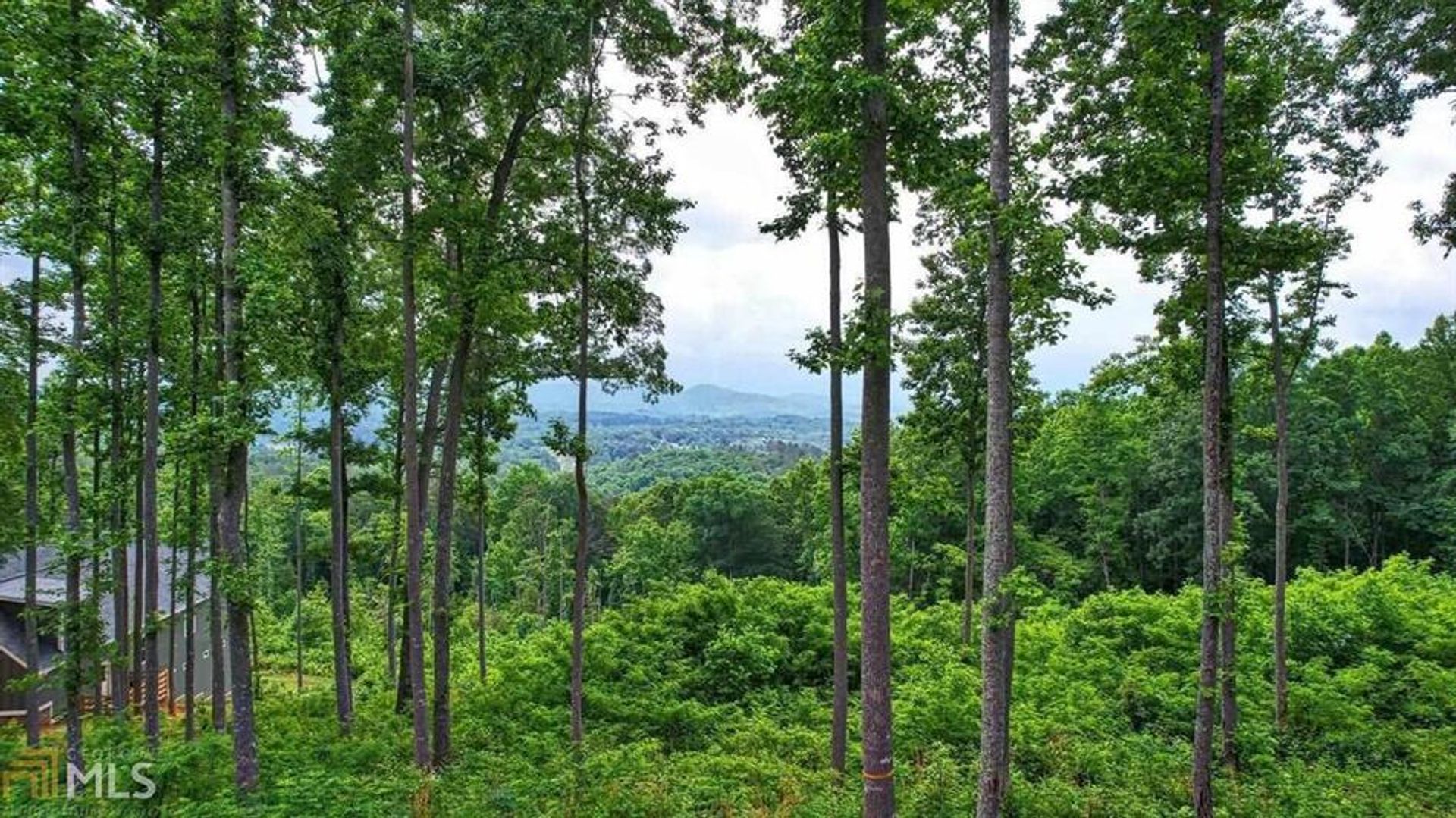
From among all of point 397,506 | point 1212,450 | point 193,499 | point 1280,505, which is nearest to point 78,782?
point 193,499

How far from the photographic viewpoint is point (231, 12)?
782 centimetres

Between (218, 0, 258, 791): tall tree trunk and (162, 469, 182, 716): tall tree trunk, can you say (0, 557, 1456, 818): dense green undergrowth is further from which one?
(162, 469, 182, 716): tall tree trunk

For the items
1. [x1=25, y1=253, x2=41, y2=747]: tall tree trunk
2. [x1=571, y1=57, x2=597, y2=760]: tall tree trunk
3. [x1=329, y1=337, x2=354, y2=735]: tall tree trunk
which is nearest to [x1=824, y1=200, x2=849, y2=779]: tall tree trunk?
[x1=571, y1=57, x2=597, y2=760]: tall tree trunk

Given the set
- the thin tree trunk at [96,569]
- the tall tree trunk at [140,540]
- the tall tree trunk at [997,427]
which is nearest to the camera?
the tall tree trunk at [997,427]

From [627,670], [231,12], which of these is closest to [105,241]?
[231,12]

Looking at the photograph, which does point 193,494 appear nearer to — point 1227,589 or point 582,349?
point 582,349

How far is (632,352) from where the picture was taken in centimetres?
1127

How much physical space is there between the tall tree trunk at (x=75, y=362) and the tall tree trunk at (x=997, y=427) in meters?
9.96

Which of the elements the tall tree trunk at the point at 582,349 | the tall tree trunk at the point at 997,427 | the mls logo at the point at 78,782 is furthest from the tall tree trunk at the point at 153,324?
the tall tree trunk at the point at 997,427

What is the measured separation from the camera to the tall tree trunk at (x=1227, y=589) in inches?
302

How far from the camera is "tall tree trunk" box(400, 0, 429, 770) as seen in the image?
342 inches

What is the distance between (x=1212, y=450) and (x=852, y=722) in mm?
8237

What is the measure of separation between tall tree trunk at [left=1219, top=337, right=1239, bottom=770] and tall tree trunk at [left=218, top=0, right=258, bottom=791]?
1105 centimetres

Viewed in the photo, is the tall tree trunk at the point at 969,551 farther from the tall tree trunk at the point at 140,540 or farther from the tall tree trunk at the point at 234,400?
the tall tree trunk at the point at 140,540
